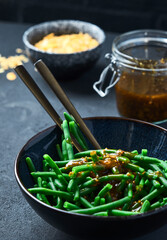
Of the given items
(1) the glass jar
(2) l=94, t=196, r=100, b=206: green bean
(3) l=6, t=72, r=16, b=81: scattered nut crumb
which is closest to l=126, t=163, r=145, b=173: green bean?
(2) l=94, t=196, r=100, b=206: green bean

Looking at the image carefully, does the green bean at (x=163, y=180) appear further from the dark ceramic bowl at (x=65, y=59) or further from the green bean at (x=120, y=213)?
the dark ceramic bowl at (x=65, y=59)

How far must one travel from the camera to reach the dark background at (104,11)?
7.06 ft

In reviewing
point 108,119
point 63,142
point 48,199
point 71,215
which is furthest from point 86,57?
point 71,215

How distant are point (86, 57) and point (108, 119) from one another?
50cm

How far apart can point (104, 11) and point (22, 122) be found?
108 centimetres

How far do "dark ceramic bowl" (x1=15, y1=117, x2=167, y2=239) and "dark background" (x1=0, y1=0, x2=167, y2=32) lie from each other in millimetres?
1234

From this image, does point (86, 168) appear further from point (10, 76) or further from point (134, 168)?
point (10, 76)

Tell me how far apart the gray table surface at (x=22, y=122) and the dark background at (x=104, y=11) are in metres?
0.33

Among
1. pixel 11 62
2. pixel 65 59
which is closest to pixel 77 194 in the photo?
pixel 65 59

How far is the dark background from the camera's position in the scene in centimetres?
215

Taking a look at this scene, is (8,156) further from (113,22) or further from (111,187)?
(113,22)

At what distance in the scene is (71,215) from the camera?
2.37 ft

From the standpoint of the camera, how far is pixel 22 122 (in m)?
1.34

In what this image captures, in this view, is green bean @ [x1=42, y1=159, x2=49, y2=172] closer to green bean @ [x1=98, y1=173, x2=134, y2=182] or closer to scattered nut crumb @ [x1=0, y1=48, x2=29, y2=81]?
green bean @ [x1=98, y1=173, x2=134, y2=182]
